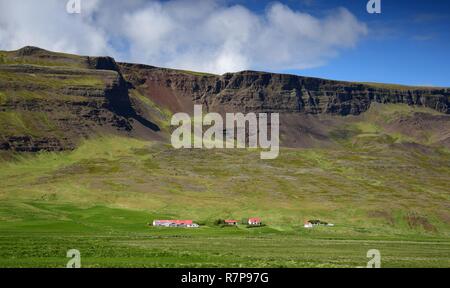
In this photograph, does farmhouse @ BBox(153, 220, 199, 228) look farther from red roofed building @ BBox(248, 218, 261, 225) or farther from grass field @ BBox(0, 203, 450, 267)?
red roofed building @ BBox(248, 218, 261, 225)

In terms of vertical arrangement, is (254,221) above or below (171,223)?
below

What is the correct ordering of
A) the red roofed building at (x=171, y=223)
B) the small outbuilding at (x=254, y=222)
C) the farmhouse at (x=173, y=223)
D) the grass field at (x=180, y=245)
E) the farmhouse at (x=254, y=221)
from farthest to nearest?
the farmhouse at (x=254, y=221) → the small outbuilding at (x=254, y=222) → the red roofed building at (x=171, y=223) → the farmhouse at (x=173, y=223) → the grass field at (x=180, y=245)

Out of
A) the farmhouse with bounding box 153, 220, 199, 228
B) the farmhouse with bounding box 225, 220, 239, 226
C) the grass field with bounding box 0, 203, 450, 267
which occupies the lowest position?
the farmhouse with bounding box 225, 220, 239, 226

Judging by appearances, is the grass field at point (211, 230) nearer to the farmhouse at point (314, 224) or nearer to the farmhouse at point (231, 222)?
the farmhouse at point (314, 224)

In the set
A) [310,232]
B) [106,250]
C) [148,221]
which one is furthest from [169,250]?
[148,221]

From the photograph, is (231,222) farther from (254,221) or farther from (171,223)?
(171,223)

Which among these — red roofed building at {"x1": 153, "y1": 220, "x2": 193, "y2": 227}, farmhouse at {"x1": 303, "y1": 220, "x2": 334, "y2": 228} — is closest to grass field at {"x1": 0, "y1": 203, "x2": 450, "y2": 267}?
red roofed building at {"x1": 153, "y1": 220, "x2": 193, "y2": 227}

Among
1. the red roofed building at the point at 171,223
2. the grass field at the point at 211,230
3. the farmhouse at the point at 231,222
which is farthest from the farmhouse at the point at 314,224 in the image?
the red roofed building at the point at 171,223

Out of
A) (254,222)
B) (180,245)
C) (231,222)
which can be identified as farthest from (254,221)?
(180,245)
